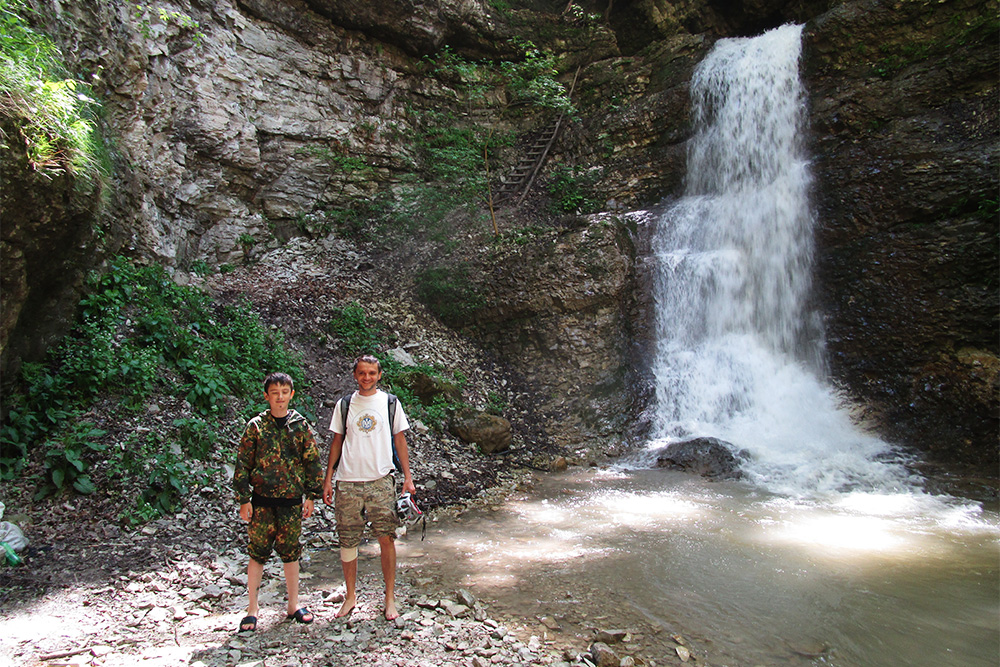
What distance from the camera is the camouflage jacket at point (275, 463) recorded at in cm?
301

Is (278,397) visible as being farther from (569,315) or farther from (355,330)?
(569,315)

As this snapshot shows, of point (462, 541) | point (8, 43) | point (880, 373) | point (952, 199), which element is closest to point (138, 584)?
point (462, 541)

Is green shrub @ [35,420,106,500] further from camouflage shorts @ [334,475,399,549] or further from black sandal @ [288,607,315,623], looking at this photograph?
camouflage shorts @ [334,475,399,549]

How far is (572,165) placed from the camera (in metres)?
12.8

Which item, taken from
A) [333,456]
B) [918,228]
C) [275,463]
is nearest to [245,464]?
[275,463]

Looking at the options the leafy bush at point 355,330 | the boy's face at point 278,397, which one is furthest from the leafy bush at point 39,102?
the leafy bush at point 355,330

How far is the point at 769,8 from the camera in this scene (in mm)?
13188

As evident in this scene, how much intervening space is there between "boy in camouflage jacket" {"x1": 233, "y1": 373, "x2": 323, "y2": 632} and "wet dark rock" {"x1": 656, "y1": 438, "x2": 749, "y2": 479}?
5.28 metres

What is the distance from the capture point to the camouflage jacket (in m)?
3.01

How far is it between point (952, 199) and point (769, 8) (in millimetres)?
8309

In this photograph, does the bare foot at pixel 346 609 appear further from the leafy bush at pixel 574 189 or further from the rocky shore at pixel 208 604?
the leafy bush at pixel 574 189

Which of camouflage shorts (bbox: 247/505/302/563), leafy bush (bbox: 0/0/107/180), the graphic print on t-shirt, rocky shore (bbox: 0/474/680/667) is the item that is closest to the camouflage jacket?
camouflage shorts (bbox: 247/505/302/563)

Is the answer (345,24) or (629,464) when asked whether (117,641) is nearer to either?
(629,464)

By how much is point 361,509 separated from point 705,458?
5314 millimetres
